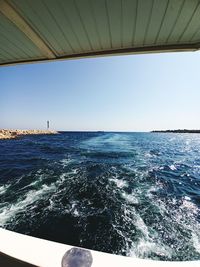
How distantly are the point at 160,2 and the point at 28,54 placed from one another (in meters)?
2.57

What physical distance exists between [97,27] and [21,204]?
16.2 feet

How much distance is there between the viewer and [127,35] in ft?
8.82

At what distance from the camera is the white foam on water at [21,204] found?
4.32 metres

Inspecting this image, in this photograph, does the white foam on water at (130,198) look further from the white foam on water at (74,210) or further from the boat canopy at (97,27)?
the boat canopy at (97,27)

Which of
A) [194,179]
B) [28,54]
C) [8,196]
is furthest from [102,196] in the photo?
[194,179]

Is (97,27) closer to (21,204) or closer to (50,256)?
(50,256)

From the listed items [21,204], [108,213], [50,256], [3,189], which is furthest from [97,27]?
[3,189]

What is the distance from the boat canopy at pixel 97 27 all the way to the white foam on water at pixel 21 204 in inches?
154

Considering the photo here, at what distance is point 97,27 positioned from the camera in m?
2.60

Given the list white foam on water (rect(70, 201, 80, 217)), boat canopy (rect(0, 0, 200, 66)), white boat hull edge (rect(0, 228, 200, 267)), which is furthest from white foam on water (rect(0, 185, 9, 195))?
white boat hull edge (rect(0, 228, 200, 267))

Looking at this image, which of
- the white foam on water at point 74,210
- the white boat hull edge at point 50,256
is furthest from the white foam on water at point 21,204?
the white boat hull edge at point 50,256

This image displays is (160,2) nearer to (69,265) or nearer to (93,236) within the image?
(69,265)

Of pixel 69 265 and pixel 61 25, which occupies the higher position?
pixel 61 25

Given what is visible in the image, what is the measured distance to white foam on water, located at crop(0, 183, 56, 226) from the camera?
432cm
